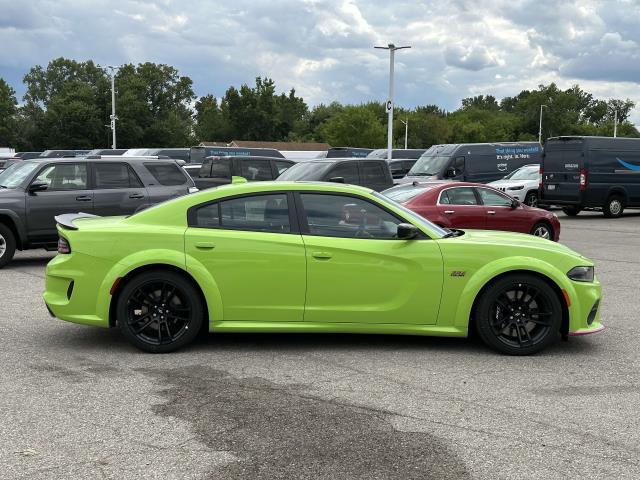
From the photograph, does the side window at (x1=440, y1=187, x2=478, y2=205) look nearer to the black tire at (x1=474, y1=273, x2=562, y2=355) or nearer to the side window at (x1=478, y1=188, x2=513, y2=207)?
the side window at (x1=478, y1=188, x2=513, y2=207)

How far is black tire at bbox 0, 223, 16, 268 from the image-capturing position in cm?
1151

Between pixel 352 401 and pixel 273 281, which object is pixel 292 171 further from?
pixel 352 401

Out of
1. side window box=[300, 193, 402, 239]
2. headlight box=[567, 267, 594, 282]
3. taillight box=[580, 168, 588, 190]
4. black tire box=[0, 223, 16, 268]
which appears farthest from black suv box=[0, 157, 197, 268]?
taillight box=[580, 168, 588, 190]

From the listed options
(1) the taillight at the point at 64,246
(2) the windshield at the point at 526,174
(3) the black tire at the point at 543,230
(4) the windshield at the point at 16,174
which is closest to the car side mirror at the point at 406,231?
(1) the taillight at the point at 64,246

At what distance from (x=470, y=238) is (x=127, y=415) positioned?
328cm

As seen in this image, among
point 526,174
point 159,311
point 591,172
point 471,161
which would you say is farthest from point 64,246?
point 471,161

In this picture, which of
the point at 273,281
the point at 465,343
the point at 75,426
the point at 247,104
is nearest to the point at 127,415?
the point at 75,426

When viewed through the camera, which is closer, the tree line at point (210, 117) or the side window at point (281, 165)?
the side window at point (281, 165)

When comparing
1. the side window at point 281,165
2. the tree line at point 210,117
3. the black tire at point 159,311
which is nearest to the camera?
the black tire at point 159,311

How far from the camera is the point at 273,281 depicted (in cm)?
615

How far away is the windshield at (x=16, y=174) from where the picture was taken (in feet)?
39.3

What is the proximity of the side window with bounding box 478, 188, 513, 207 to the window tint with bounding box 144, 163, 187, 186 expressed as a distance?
5325mm

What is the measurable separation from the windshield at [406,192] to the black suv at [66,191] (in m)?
3.59

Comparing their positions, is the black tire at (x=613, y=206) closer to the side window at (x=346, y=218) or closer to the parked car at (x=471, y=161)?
the parked car at (x=471, y=161)
